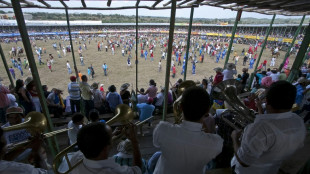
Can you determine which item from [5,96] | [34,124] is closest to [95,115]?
[34,124]

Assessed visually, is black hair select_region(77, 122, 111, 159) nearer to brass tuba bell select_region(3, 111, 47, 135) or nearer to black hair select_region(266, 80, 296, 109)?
brass tuba bell select_region(3, 111, 47, 135)

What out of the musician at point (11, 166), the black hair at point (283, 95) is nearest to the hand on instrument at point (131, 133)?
the musician at point (11, 166)

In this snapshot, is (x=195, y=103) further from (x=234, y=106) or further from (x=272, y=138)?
(x=234, y=106)

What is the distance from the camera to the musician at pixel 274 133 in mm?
1215

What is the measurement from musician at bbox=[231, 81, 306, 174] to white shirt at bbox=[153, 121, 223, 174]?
289mm

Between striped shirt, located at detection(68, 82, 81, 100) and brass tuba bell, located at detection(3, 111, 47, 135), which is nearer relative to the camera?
brass tuba bell, located at detection(3, 111, 47, 135)

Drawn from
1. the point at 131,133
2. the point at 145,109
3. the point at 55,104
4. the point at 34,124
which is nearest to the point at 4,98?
the point at 55,104

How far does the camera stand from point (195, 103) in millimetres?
1166

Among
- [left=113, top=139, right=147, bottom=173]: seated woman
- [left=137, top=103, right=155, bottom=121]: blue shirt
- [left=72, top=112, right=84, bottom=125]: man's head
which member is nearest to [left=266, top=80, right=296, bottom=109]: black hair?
[left=113, top=139, right=147, bottom=173]: seated woman

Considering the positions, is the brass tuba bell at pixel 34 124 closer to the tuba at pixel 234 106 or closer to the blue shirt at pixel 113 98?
the tuba at pixel 234 106

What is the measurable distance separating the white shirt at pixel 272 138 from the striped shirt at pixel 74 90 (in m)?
4.07

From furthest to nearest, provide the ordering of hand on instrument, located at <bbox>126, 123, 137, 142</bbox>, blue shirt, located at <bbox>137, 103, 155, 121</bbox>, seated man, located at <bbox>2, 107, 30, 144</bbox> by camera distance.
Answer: blue shirt, located at <bbox>137, 103, 155, 121</bbox>
seated man, located at <bbox>2, 107, 30, 144</bbox>
hand on instrument, located at <bbox>126, 123, 137, 142</bbox>

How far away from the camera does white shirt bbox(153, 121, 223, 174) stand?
1.12 m

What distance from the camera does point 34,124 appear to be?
5.74ft
